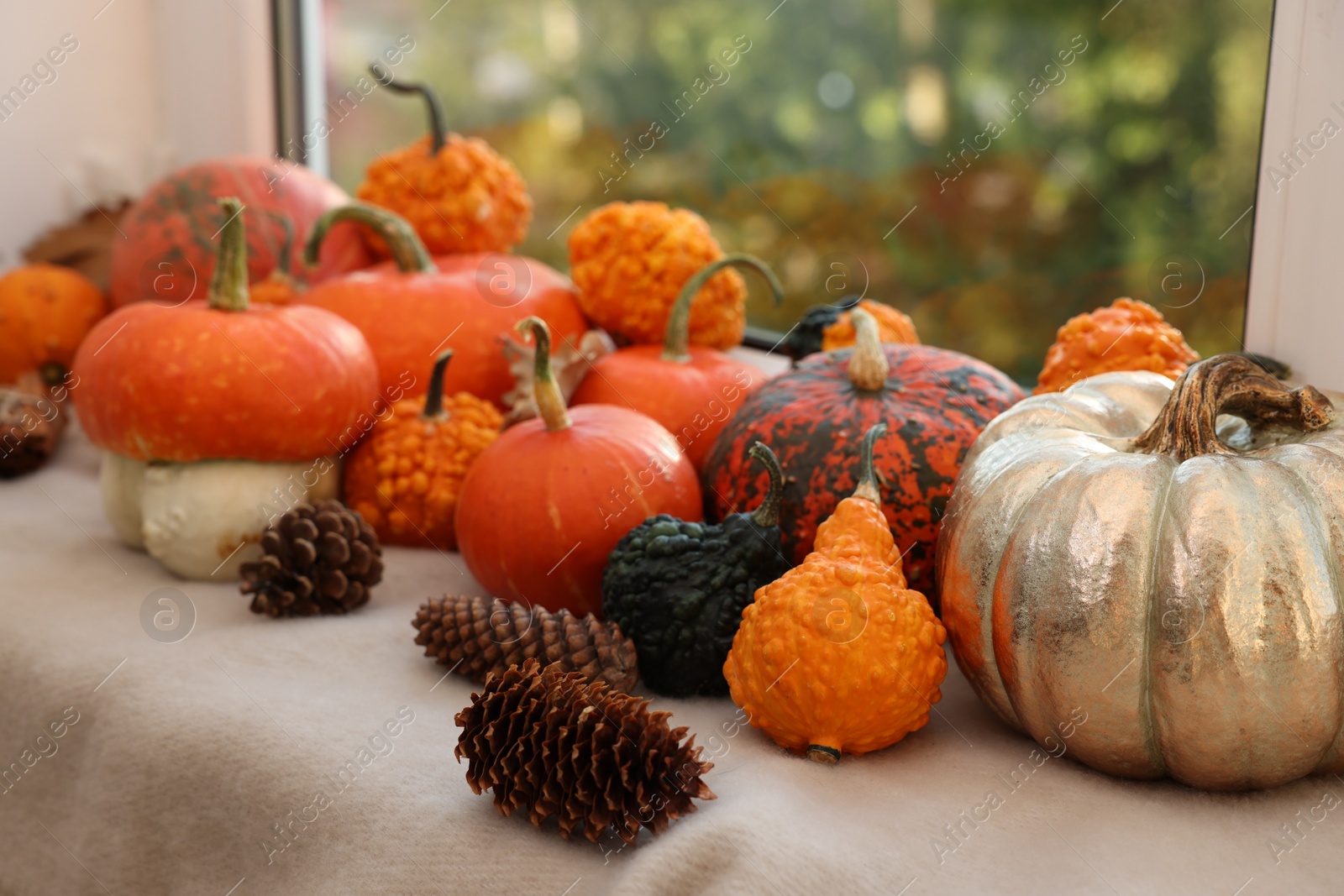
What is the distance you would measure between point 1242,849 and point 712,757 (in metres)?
0.40

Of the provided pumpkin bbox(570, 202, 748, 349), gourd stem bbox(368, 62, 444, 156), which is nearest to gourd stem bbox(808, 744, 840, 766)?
pumpkin bbox(570, 202, 748, 349)

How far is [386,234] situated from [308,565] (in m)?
0.58

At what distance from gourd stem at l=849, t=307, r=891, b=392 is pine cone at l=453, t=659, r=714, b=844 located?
505 millimetres

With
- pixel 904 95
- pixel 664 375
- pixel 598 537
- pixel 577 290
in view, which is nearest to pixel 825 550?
pixel 598 537

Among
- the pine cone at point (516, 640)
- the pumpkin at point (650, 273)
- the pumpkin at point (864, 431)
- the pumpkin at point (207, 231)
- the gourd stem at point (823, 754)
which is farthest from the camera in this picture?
the pumpkin at point (207, 231)

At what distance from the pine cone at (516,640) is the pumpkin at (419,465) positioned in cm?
33

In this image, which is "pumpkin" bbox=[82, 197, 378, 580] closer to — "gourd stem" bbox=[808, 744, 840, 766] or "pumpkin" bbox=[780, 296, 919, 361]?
"pumpkin" bbox=[780, 296, 919, 361]

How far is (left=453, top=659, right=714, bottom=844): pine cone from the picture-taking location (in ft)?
Answer: 2.63

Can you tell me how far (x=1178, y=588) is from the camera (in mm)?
788

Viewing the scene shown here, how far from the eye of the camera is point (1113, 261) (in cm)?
189

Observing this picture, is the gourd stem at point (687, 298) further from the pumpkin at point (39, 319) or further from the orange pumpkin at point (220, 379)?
the pumpkin at point (39, 319)

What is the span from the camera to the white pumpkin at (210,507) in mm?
1304

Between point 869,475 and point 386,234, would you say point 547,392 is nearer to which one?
point 869,475

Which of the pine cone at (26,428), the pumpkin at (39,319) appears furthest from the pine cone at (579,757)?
the pumpkin at (39,319)
